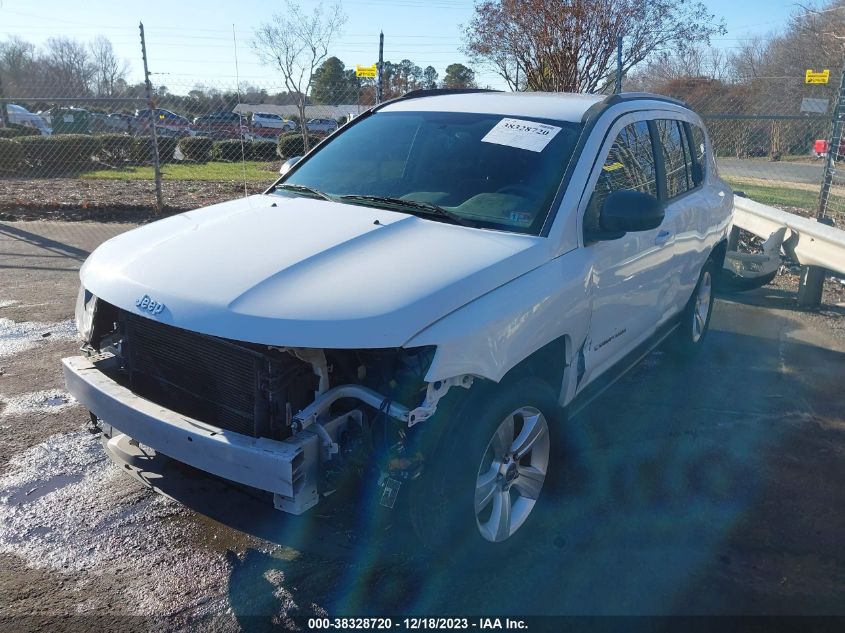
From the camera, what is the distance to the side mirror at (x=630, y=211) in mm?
3467

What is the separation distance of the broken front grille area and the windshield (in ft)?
4.38

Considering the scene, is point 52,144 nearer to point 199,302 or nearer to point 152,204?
point 152,204

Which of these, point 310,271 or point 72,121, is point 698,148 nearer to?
point 310,271

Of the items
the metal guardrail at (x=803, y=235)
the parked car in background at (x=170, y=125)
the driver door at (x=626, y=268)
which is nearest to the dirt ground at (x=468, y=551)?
the driver door at (x=626, y=268)

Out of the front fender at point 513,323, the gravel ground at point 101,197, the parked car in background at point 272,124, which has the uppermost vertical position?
the parked car in background at point 272,124

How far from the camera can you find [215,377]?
2.80 meters

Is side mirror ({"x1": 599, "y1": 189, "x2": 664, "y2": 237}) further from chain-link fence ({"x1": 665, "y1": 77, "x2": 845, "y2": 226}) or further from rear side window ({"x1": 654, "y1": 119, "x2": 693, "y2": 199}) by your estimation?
chain-link fence ({"x1": 665, "y1": 77, "x2": 845, "y2": 226})

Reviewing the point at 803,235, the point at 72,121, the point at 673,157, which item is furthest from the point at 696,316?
the point at 72,121

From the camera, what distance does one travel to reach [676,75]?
22.5m

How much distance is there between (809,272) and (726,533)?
4881 millimetres

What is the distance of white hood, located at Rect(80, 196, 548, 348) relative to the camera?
256cm

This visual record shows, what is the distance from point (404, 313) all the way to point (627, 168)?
217cm

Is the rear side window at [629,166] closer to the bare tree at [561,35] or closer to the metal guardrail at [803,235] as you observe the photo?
the metal guardrail at [803,235]

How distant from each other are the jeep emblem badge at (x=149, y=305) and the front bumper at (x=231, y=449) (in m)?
0.39
